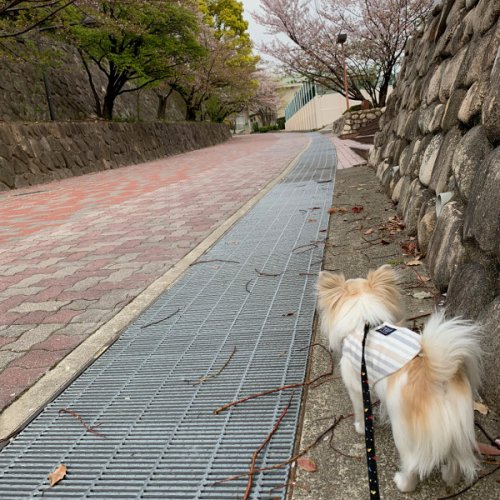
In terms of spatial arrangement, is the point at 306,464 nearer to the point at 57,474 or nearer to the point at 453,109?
the point at 57,474

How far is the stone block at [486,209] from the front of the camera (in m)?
2.20

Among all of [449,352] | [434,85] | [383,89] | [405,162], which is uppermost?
[434,85]

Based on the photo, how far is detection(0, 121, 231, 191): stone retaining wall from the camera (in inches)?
545

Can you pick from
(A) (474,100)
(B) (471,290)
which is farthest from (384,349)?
(A) (474,100)

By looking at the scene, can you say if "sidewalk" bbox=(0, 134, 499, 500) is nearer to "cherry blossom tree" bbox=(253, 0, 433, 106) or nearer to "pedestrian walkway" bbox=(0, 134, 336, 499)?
"pedestrian walkway" bbox=(0, 134, 336, 499)

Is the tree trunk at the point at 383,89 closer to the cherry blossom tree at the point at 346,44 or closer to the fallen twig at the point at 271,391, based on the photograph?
the cherry blossom tree at the point at 346,44

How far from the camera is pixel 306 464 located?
1885mm

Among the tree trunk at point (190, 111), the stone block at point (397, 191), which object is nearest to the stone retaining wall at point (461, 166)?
the stone block at point (397, 191)

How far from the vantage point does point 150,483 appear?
1.92 meters

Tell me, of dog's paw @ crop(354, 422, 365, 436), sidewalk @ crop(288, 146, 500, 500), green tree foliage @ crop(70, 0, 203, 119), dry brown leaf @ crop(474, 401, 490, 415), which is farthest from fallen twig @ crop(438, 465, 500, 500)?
green tree foliage @ crop(70, 0, 203, 119)

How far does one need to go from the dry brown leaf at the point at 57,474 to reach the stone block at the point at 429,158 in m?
3.60

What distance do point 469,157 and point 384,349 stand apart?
1811 mm

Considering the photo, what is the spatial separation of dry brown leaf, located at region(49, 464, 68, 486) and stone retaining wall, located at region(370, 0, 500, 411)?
76.3 inches

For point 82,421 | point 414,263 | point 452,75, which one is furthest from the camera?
point 452,75
